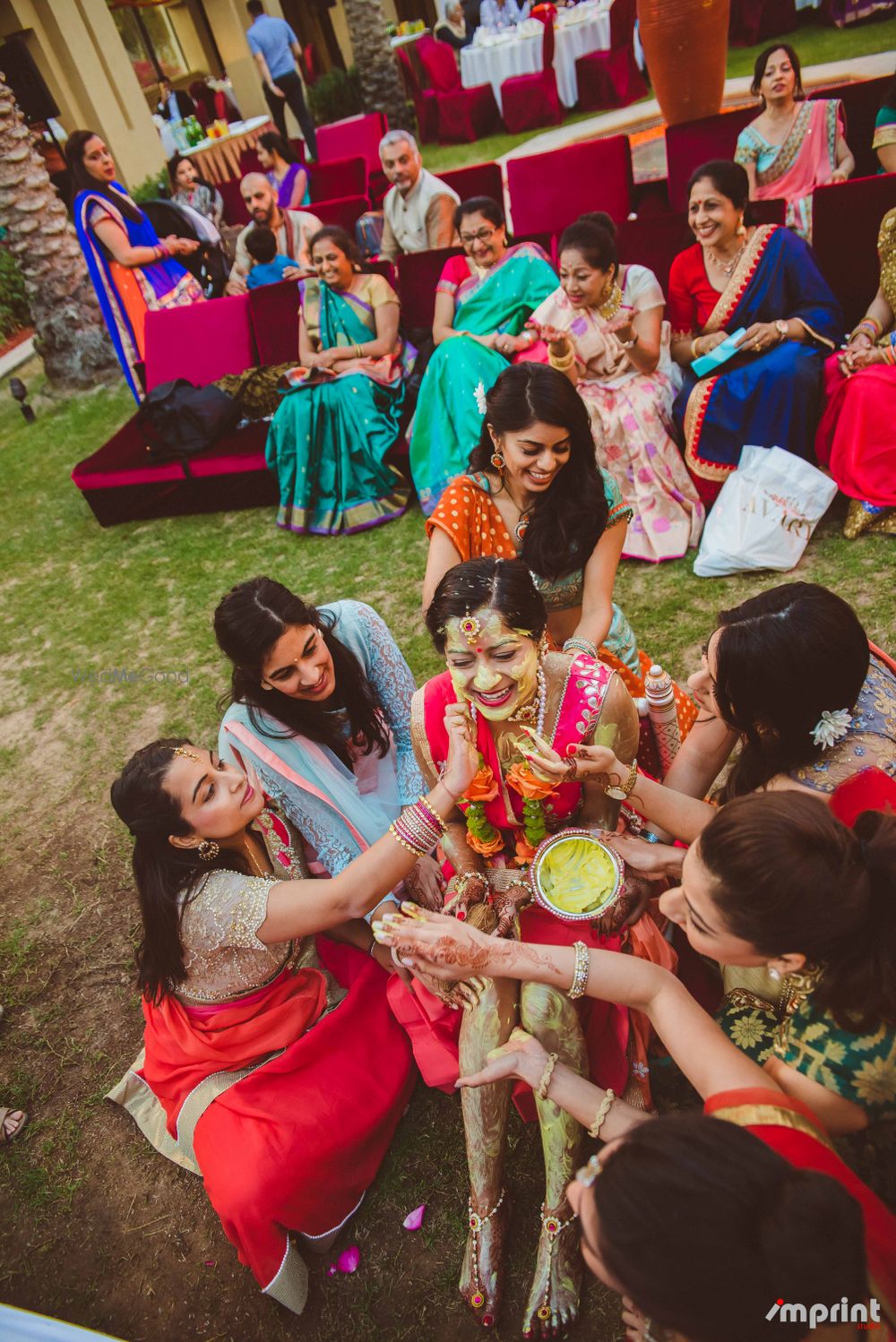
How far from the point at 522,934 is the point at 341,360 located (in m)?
3.90

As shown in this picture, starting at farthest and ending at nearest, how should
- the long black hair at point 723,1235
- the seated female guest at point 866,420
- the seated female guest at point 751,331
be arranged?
1. the seated female guest at point 751,331
2. the seated female guest at point 866,420
3. the long black hair at point 723,1235

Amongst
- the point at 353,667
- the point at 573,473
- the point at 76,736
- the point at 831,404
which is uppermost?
the point at 573,473

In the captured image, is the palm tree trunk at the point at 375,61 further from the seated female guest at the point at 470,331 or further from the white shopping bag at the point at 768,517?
the white shopping bag at the point at 768,517

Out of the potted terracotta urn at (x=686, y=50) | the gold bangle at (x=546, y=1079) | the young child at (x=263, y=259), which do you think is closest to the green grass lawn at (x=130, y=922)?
the gold bangle at (x=546, y=1079)

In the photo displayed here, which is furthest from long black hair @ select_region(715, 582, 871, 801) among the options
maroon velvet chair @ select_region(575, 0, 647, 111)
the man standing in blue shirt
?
maroon velvet chair @ select_region(575, 0, 647, 111)

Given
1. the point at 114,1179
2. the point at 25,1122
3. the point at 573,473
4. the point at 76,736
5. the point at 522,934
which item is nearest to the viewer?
the point at 522,934

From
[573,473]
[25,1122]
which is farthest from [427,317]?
[25,1122]

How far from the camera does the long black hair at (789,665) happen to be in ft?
5.15

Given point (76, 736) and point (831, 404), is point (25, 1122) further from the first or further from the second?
point (831, 404)

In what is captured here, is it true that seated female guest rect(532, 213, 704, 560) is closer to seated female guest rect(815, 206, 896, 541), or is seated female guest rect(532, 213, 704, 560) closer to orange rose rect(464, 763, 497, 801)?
seated female guest rect(815, 206, 896, 541)

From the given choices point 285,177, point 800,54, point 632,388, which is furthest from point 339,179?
point 800,54

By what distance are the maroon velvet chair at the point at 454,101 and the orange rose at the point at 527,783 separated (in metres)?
12.7

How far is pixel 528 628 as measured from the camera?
5.98 feet

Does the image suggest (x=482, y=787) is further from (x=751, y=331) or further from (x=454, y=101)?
(x=454, y=101)
